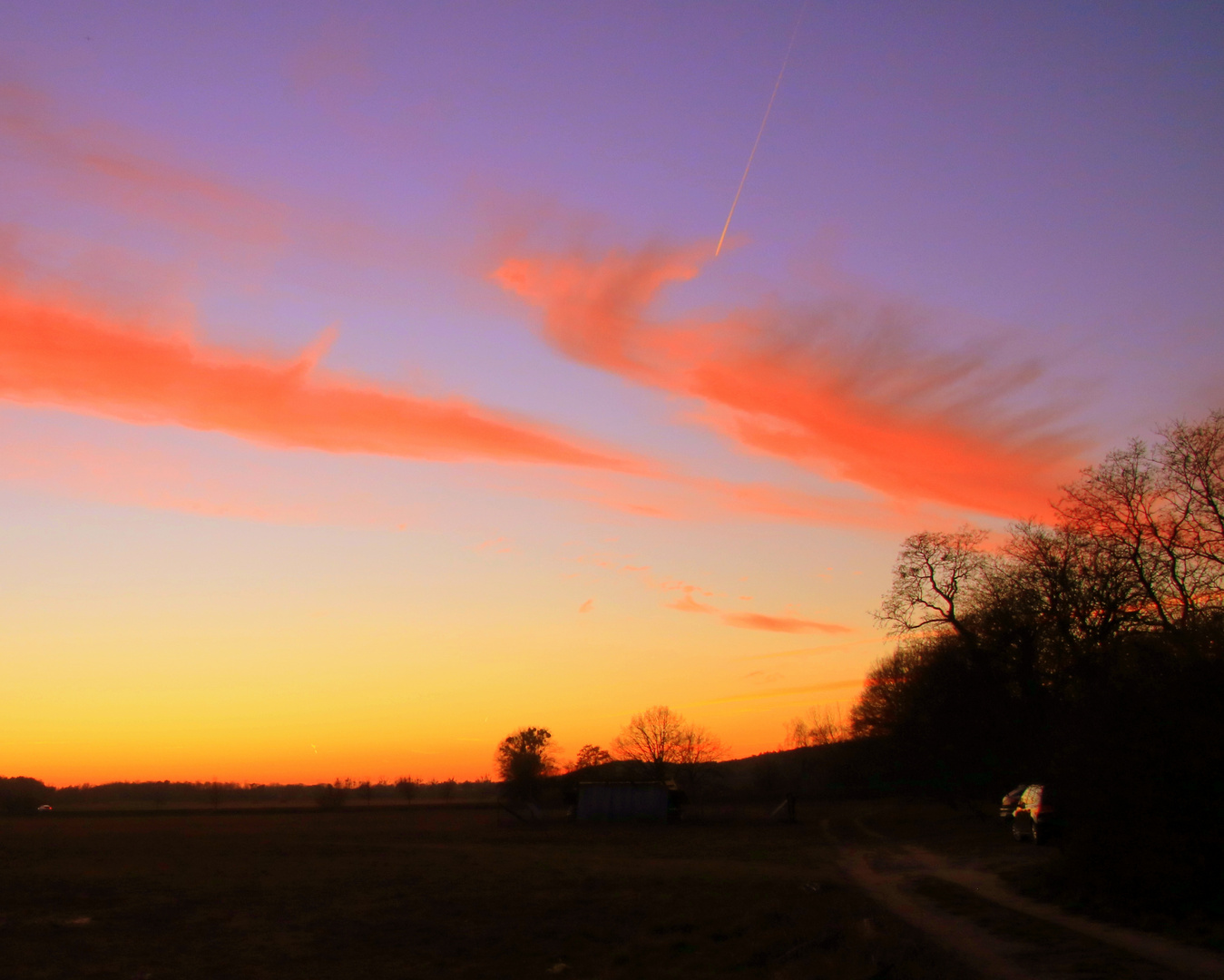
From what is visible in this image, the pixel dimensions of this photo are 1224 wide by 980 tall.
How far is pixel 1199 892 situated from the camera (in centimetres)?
1255

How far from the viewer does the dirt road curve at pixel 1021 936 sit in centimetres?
1045

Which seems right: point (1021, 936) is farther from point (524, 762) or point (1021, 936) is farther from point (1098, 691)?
point (524, 762)

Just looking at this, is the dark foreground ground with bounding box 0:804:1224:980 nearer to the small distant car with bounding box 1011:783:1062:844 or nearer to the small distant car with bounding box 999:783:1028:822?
the small distant car with bounding box 1011:783:1062:844

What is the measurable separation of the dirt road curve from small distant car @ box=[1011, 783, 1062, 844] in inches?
127

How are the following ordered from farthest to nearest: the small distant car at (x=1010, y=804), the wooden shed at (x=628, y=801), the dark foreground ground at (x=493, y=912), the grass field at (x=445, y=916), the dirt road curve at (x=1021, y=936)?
the wooden shed at (x=628, y=801) < the small distant car at (x=1010, y=804) < the grass field at (x=445, y=916) < the dark foreground ground at (x=493, y=912) < the dirt road curve at (x=1021, y=936)

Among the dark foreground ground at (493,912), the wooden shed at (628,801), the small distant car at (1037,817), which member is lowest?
the wooden shed at (628,801)

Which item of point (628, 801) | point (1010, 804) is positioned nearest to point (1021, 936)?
Result: point (1010, 804)

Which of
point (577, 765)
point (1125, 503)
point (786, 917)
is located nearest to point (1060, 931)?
point (786, 917)

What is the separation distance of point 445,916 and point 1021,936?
37.7ft


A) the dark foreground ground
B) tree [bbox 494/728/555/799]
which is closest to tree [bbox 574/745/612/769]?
tree [bbox 494/728/555/799]

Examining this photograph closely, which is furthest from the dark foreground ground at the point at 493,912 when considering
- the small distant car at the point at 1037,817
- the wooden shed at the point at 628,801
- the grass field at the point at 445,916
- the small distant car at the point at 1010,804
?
the wooden shed at the point at 628,801

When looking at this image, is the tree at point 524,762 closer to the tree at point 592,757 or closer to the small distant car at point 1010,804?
the tree at point 592,757

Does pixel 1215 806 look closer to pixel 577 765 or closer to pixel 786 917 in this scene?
pixel 786 917

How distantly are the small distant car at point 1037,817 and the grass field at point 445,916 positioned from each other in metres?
5.33
